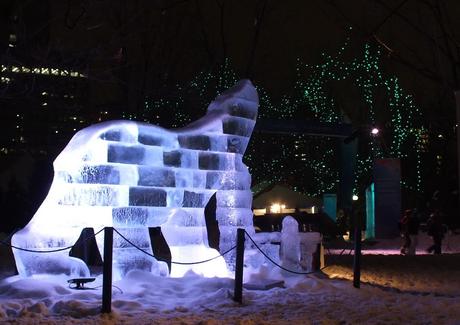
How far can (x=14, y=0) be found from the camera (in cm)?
1159

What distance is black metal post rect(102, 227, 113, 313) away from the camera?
301 inches

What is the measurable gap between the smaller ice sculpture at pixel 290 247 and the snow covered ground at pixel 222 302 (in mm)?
519

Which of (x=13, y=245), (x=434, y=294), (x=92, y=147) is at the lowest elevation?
(x=434, y=294)

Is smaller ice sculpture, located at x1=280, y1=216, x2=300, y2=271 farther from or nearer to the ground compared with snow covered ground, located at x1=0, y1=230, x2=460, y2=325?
farther from the ground

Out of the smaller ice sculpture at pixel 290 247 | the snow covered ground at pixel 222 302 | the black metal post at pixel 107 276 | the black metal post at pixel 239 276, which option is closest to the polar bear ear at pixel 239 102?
the smaller ice sculpture at pixel 290 247

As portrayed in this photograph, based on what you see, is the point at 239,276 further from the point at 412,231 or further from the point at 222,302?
the point at 412,231

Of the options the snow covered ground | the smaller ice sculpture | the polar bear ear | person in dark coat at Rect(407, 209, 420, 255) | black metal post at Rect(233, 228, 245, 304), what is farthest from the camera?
person in dark coat at Rect(407, 209, 420, 255)

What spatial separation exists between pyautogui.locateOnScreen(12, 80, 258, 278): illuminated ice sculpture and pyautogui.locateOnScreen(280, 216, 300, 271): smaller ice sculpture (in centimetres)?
75

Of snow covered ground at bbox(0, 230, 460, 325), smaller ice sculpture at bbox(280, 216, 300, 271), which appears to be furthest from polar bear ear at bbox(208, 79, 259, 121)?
snow covered ground at bbox(0, 230, 460, 325)

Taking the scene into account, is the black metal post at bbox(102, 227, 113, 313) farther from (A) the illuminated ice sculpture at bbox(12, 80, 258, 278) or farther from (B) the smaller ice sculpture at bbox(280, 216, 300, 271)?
(B) the smaller ice sculpture at bbox(280, 216, 300, 271)

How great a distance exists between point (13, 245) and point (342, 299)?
15.6 ft

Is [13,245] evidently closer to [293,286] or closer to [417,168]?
[293,286]

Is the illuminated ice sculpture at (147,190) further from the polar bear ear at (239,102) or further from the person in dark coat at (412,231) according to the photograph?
the person in dark coat at (412,231)

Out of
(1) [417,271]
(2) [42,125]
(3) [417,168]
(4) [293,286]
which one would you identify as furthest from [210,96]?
(3) [417,168]
